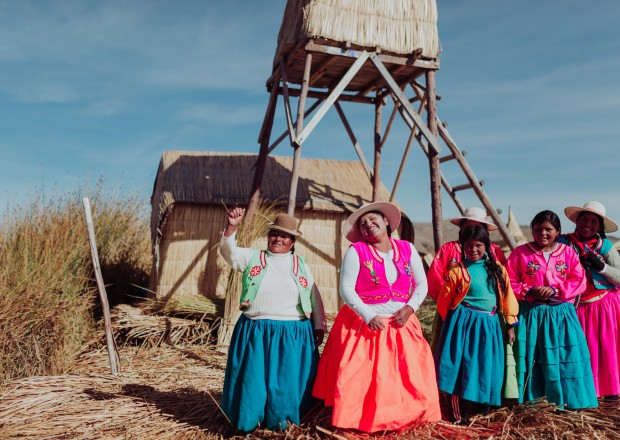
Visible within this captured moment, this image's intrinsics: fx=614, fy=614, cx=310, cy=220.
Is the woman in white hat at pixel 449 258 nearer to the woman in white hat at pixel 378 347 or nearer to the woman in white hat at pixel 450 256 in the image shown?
the woman in white hat at pixel 450 256

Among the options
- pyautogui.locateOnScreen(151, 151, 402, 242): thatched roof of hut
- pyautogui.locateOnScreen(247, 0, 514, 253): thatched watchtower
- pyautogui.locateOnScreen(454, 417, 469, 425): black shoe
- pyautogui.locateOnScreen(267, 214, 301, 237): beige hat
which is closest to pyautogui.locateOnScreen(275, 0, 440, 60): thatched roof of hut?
pyautogui.locateOnScreen(247, 0, 514, 253): thatched watchtower

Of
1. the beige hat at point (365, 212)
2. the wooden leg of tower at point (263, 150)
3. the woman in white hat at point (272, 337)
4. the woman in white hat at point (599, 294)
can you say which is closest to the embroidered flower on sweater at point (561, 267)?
the woman in white hat at point (599, 294)

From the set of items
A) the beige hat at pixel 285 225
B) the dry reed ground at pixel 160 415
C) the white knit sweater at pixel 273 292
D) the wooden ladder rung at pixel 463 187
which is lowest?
the dry reed ground at pixel 160 415

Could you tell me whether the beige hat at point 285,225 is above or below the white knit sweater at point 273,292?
above

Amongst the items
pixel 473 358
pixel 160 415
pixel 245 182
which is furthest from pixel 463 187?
pixel 160 415

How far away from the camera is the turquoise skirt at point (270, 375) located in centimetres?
417

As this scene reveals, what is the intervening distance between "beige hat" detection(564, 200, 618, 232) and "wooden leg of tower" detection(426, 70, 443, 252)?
2228 millimetres

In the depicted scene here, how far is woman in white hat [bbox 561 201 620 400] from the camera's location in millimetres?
4871

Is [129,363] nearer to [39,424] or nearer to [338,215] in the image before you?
[39,424]

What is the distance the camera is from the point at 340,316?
4.14 meters

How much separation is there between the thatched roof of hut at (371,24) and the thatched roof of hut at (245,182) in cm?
213

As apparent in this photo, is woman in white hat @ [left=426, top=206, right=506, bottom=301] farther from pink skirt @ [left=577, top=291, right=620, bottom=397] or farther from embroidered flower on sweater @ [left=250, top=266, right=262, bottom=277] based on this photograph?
embroidered flower on sweater @ [left=250, top=266, right=262, bottom=277]

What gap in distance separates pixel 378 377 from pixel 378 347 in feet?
0.62

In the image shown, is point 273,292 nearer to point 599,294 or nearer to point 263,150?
point 599,294
